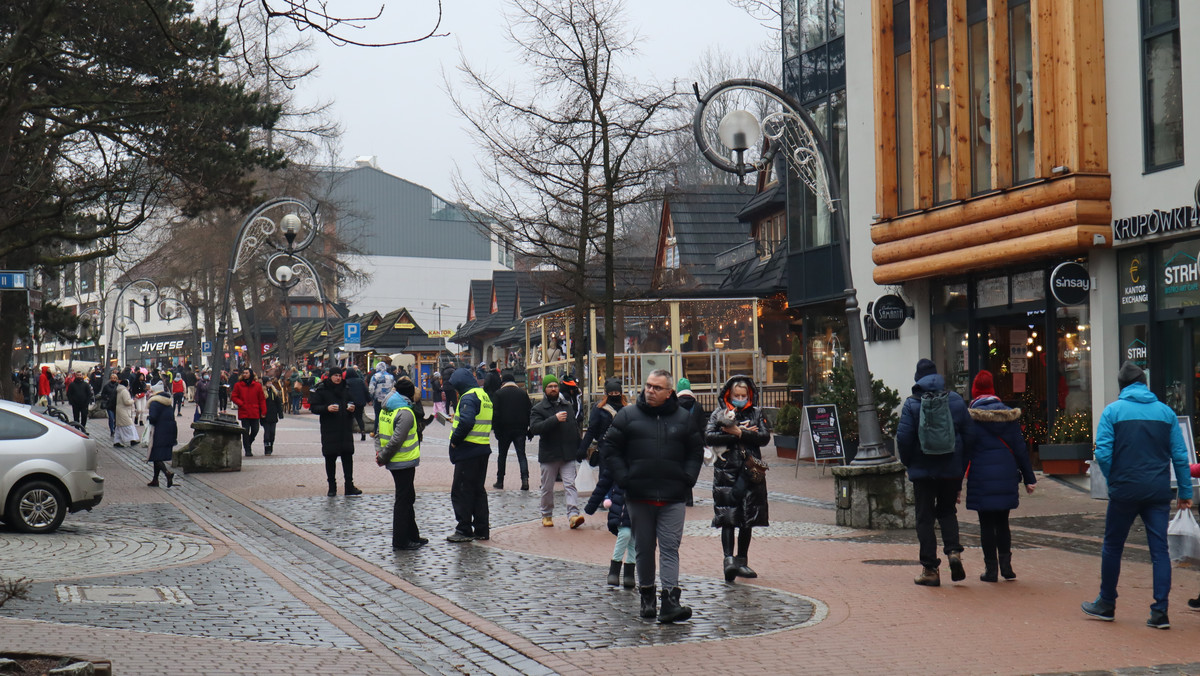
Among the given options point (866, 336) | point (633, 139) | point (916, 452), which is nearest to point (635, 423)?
point (916, 452)

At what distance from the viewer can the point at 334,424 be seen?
17.8 m

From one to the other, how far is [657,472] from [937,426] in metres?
2.62

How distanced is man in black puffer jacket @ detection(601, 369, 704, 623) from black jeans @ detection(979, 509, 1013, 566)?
2782mm

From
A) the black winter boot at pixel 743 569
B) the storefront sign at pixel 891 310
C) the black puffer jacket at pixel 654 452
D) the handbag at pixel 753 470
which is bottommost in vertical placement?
the black winter boot at pixel 743 569

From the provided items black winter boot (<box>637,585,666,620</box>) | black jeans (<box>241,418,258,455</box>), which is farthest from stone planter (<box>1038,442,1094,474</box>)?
black jeans (<box>241,418,258,455</box>)

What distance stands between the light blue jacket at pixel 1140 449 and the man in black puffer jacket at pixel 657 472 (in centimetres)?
269

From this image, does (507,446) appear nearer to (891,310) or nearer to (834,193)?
(834,193)

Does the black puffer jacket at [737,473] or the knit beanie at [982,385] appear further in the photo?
the knit beanie at [982,385]

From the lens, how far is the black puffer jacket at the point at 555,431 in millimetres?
13727

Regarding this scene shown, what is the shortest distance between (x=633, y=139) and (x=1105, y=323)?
12275mm

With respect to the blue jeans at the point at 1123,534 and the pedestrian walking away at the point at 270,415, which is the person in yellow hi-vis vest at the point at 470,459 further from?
the pedestrian walking away at the point at 270,415

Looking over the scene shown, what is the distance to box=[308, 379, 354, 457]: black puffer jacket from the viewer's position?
17766 mm

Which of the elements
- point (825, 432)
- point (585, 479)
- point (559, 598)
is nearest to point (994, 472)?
point (559, 598)

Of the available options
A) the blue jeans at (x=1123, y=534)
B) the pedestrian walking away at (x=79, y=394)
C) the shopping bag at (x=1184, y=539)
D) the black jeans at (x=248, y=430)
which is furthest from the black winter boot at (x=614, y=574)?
the pedestrian walking away at (x=79, y=394)
